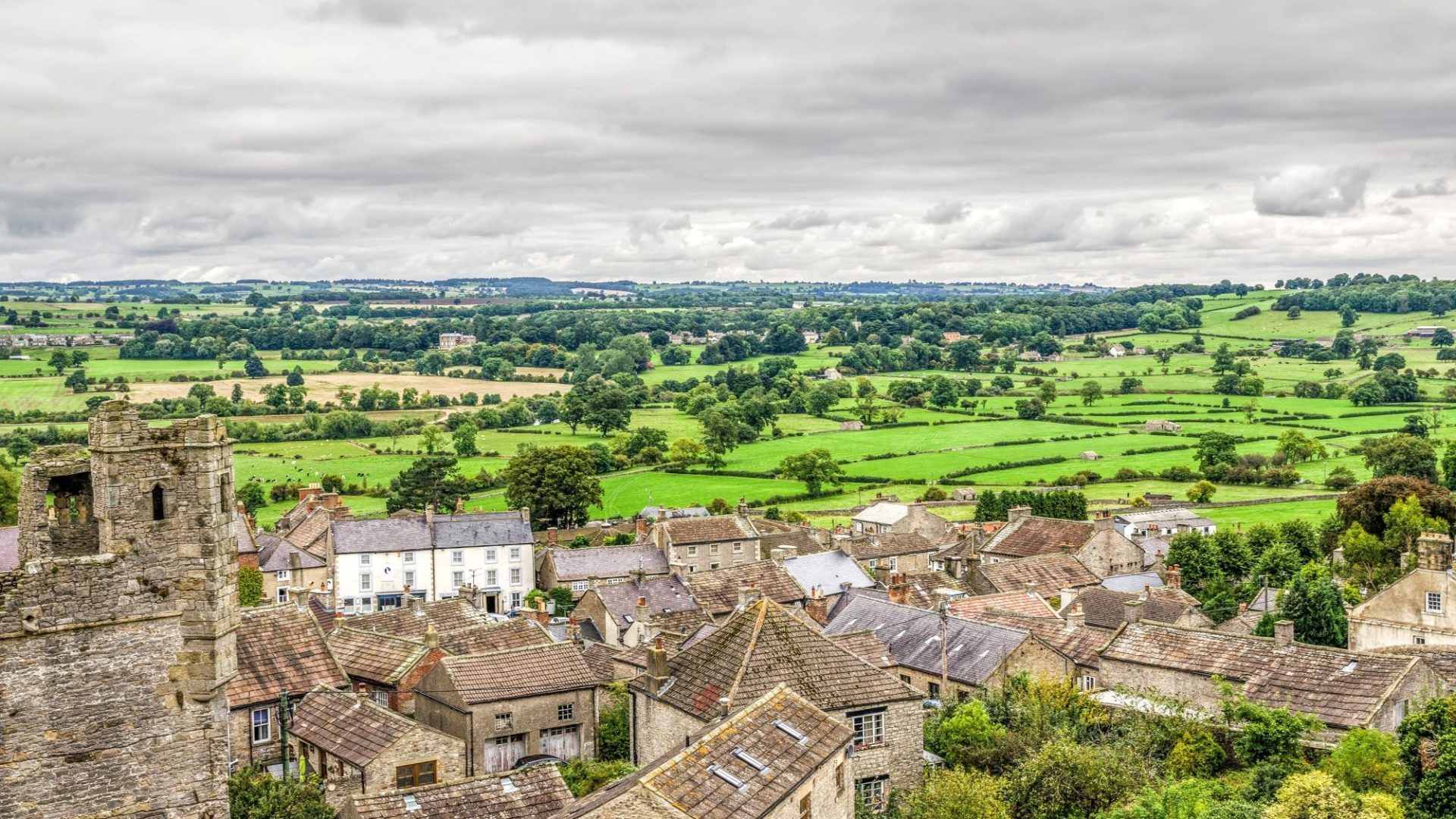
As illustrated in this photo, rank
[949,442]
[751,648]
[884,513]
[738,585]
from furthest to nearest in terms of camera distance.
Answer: [949,442] < [884,513] < [738,585] < [751,648]

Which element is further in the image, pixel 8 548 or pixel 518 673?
pixel 8 548

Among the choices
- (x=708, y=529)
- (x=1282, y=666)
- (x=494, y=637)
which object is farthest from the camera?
(x=708, y=529)

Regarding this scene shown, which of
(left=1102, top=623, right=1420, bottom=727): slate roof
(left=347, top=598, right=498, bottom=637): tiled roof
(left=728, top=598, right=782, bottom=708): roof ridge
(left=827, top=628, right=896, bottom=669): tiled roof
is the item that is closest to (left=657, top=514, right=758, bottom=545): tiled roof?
(left=347, top=598, right=498, bottom=637): tiled roof

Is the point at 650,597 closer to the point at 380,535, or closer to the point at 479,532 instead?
the point at 479,532

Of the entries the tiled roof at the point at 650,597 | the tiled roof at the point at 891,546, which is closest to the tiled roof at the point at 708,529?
the tiled roof at the point at 891,546

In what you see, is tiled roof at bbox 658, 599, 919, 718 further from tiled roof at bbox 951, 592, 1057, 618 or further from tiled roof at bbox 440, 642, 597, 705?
tiled roof at bbox 951, 592, 1057, 618

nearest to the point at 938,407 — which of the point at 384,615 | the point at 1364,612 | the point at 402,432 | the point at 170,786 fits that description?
the point at 402,432

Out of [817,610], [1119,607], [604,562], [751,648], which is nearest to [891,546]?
[604,562]
